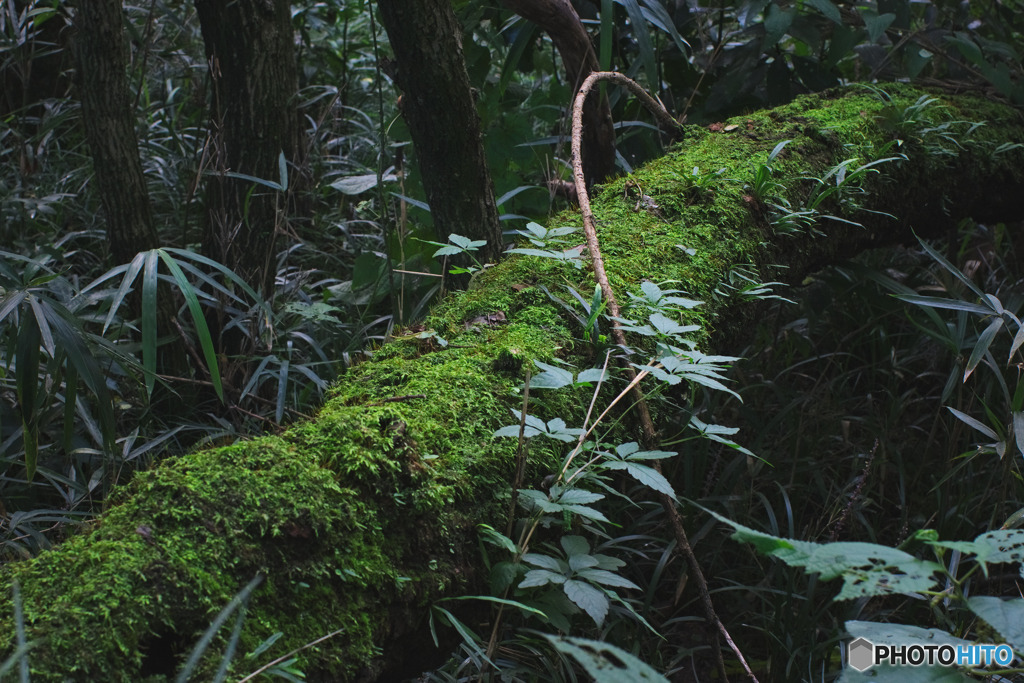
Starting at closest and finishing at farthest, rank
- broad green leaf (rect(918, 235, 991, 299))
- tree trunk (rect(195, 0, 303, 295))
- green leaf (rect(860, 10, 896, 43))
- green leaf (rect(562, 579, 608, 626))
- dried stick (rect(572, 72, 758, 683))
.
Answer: green leaf (rect(562, 579, 608, 626))
dried stick (rect(572, 72, 758, 683))
broad green leaf (rect(918, 235, 991, 299))
green leaf (rect(860, 10, 896, 43))
tree trunk (rect(195, 0, 303, 295))

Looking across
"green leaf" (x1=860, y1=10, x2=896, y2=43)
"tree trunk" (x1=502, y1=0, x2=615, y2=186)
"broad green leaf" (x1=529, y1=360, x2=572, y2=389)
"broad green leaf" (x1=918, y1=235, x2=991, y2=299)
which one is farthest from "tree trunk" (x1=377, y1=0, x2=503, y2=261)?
"green leaf" (x1=860, y1=10, x2=896, y2=43)

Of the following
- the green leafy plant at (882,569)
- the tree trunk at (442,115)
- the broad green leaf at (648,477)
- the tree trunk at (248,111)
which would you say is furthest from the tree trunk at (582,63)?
the green leafy plant at (882,569)

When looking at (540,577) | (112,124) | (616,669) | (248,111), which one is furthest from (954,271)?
(112,124)

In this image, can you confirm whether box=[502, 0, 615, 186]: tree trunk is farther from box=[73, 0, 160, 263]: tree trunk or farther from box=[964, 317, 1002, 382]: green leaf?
box=[73, 0, 160, 263]: tree trunk

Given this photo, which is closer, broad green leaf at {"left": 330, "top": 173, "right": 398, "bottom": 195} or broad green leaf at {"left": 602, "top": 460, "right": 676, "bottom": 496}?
broad green leaf at {"left": 602, "top": 460, "right": 676, "bottom": 496}

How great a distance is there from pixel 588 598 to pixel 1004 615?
0.45m

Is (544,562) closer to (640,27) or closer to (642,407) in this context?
(642,407)

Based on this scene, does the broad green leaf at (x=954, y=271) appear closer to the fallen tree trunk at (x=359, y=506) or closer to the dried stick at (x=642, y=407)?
the fallen tree trunk at (x=359, y=506)

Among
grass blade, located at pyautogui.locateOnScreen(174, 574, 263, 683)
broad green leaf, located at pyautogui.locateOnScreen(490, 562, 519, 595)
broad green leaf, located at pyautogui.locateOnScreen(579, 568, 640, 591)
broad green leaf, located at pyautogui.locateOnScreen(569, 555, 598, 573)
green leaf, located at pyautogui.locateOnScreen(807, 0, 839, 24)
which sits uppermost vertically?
green leaf, located at pyautogui.locateOnScreen(807, 0, 839, 24)

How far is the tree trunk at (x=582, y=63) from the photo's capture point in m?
2.17

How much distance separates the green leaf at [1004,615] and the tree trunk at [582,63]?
1.74 m

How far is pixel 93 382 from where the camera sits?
4.86ft

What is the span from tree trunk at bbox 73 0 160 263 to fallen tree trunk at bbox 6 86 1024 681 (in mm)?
1453

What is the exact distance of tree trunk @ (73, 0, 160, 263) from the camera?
2.27 metres
